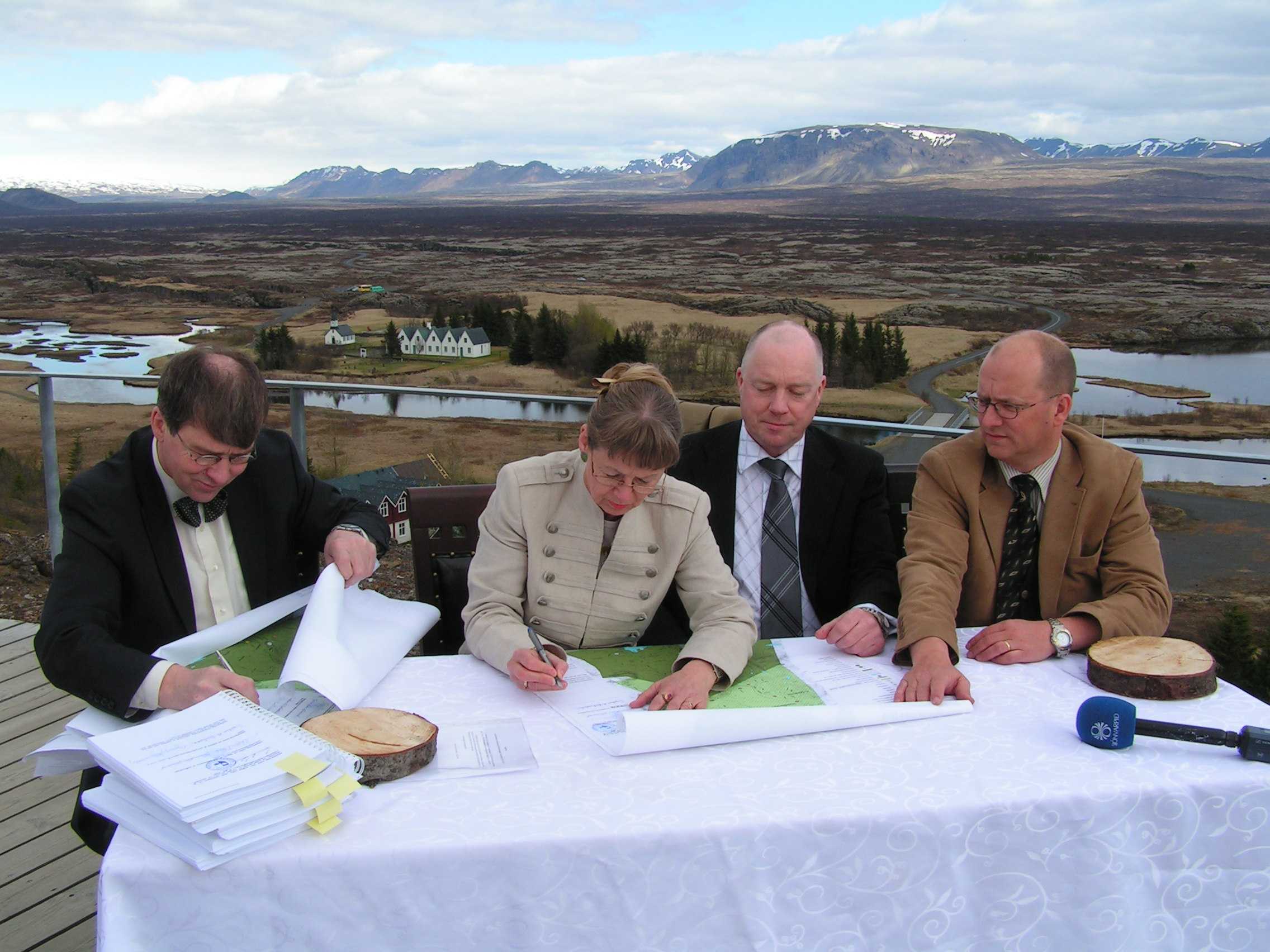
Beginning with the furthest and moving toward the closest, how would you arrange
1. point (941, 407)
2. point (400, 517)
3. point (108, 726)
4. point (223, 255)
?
point (223, 255) < point (941, 407) < point (400, 517) < point (108, 726)

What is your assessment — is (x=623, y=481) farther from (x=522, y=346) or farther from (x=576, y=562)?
(x=522, y=346)

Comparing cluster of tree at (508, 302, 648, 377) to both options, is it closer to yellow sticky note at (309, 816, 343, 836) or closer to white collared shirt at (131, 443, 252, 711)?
white collared shirt at (131, 443, 252, 711)

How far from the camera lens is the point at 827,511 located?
2.37 metres

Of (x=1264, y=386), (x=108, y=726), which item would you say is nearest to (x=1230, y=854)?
(x=108, y=726)

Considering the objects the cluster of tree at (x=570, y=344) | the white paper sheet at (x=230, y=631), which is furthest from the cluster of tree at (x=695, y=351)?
the white paper sheet at (x=230, y=631)

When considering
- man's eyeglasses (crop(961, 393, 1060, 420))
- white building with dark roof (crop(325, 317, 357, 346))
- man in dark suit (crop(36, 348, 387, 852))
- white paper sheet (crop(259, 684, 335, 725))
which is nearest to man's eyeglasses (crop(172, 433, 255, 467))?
man in dark suit (crop(36, 348, 387, 852))

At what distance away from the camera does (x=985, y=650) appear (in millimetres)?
1805

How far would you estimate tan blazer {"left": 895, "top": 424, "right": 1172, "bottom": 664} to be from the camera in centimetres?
196

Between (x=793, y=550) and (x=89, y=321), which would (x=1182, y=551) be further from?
(x=89, y=321)

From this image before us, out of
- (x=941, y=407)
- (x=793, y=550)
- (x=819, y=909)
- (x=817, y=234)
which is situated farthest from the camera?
(x=817, y=234)

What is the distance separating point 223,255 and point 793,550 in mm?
61672

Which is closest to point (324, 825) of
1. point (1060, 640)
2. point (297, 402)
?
point (1060, 640)

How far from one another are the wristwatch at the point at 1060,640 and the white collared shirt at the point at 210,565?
63.2 inches

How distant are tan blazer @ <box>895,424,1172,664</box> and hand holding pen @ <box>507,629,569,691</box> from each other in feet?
2.36
